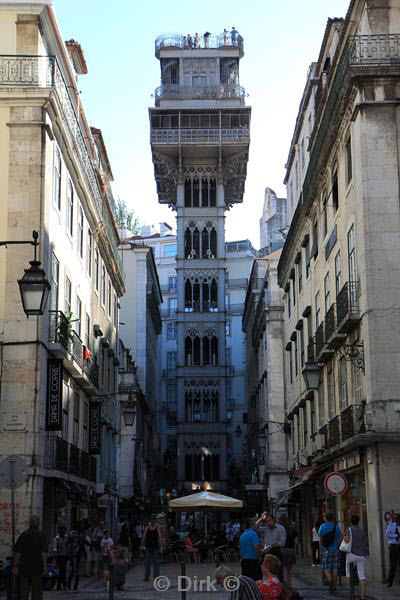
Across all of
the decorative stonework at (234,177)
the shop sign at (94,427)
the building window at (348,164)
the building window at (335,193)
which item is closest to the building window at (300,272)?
the building window at (335,193)

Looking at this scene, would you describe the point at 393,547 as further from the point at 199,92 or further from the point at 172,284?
the point at 172,284

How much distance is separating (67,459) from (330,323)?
28.8 ft

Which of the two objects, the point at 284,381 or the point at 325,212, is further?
the point at 284,381

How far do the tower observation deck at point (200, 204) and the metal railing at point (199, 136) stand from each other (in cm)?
8

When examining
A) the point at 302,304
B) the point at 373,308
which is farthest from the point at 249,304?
the point at 373,308

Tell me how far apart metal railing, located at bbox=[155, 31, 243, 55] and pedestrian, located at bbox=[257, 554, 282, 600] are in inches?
3024

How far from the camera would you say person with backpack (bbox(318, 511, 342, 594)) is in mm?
18984

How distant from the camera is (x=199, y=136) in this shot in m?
78.2

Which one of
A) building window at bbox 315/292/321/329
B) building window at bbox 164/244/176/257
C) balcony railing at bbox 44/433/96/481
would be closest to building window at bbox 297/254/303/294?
building window at bbox 315/292/321/329

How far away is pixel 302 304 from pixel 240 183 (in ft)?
147

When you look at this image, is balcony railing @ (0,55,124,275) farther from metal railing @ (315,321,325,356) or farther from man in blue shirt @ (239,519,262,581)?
man in blue shirt @ (239,519,262,581)

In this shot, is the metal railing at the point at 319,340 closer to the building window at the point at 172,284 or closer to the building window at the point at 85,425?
the building window at the point at 85,425

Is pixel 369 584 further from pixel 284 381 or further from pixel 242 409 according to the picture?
pixel 242 409

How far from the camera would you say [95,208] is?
37000 millimetres
